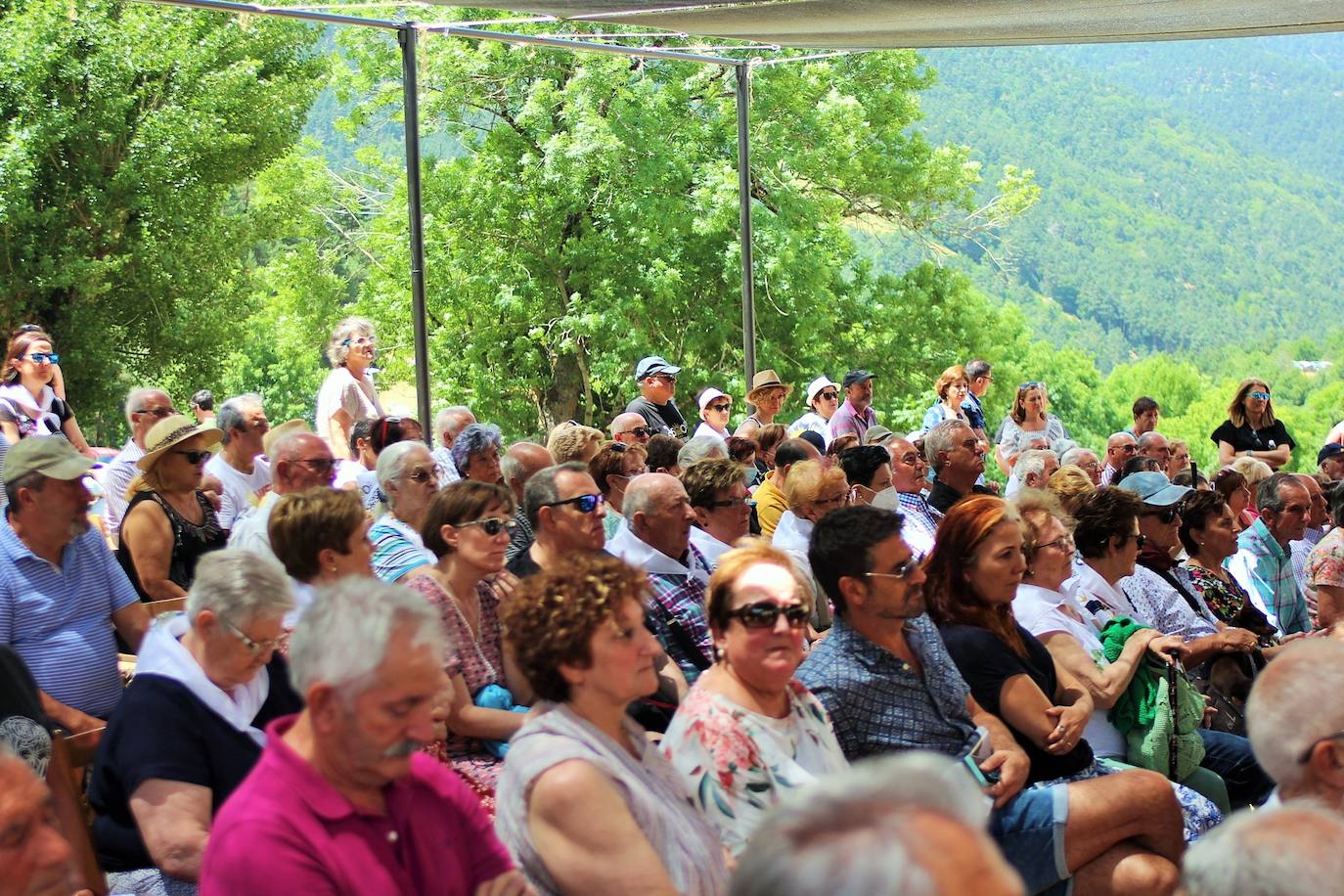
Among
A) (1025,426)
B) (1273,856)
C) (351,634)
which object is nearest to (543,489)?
(351,634)

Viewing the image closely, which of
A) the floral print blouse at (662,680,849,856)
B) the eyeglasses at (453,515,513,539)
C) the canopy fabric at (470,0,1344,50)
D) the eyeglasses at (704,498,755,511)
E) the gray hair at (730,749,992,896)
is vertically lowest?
the eyeglasses at (704,498,755,511)

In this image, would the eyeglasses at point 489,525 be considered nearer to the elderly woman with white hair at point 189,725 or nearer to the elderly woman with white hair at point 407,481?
the elderly woman with white hair at point 407,481

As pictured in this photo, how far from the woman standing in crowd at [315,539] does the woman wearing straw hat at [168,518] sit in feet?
2.92

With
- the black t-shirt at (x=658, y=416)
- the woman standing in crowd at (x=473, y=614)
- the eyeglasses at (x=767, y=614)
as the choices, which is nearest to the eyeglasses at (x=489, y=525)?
the woman standing in crowd at (x=473, y=614)

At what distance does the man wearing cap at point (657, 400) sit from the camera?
28.3ft

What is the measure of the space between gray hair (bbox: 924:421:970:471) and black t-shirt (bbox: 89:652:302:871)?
3.97 m

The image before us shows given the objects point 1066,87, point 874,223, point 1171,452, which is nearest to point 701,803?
point 1171,452

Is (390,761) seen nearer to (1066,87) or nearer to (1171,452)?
(1171,452)

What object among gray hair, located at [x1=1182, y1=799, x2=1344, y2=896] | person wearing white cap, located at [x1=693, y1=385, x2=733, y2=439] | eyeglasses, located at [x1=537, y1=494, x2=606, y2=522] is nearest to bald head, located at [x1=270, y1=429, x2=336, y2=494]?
eyeglasses, located at [x1=537, y1=494, x2=606, y2=522]

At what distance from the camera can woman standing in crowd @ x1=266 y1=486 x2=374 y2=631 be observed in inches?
147

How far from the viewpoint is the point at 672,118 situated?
18.3m

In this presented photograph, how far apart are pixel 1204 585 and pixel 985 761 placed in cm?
239

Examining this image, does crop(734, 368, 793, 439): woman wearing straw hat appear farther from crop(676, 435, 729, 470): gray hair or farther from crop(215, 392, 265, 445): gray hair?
crop(215, 392, 265, 445): gray hair

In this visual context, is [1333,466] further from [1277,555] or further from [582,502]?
[582,502]
